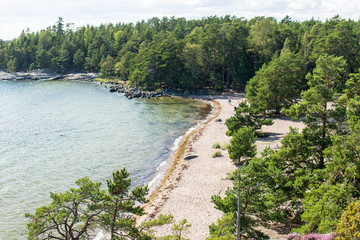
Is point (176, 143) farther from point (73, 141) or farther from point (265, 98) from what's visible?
point (265, 98)

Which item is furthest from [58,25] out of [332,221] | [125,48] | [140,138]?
[332,221]

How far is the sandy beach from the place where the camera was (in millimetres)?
24578

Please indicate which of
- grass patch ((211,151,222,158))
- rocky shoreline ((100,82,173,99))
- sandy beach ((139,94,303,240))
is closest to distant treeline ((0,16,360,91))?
rocky shoreline ((100,82,173,99))

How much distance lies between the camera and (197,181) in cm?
3144

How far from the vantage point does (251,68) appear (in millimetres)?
84875

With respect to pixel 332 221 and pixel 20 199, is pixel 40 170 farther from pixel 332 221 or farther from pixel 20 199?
pixel 332 221

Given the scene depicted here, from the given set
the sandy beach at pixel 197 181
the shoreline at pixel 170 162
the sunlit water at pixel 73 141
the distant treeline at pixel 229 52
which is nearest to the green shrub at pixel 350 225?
the sandy beach at pixel 197 181

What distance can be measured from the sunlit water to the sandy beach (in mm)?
3139

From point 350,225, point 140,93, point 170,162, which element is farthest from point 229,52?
point 350,225

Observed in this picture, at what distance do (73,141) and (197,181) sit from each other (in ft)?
79.8

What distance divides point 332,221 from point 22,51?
525ft

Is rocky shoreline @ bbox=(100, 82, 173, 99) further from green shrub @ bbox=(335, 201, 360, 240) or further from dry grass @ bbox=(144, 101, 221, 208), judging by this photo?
green shrub @ bbox=(335, 201, 360, 240)

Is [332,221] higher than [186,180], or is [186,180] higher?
[332,221]

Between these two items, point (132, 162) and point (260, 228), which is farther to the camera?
point (132, 162)
